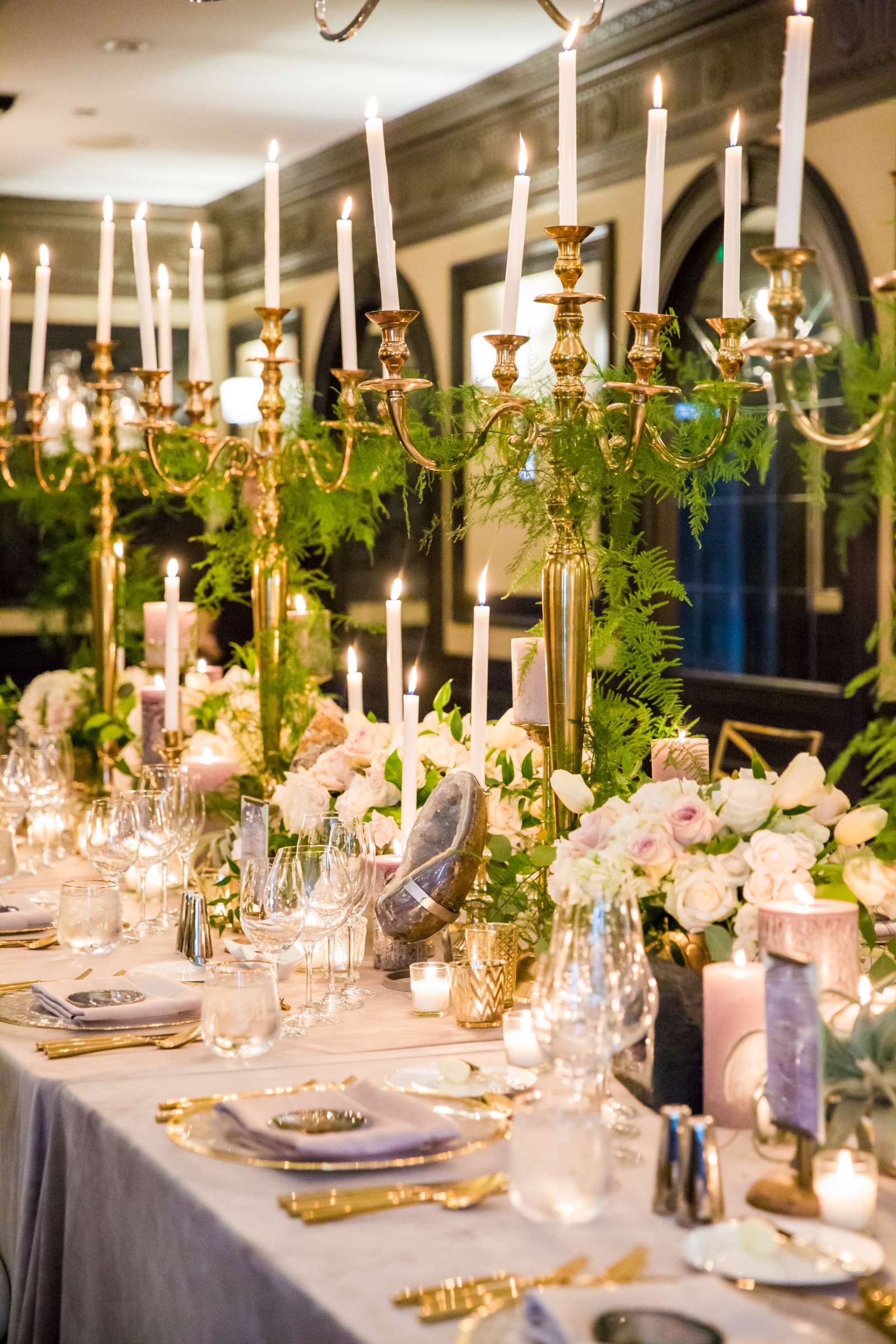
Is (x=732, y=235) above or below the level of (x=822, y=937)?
above

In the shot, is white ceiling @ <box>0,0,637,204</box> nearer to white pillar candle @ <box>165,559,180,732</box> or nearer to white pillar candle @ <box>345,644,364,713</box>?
white pillar candle @ <box>165,559,180,732</box>

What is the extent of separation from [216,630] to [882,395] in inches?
143

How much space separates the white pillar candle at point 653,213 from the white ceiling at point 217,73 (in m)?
4.33

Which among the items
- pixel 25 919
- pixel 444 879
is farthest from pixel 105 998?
pixel 25 919

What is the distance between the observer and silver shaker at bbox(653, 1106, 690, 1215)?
4.06 feet

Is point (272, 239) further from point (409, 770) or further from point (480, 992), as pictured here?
point (480, 992)

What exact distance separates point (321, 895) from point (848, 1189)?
0.81 meters

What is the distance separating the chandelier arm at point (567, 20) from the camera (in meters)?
2.08

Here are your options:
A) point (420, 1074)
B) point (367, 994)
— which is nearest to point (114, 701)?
point (367, 994)

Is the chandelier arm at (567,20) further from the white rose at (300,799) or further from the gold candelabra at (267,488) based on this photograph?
the white rose at (300,799)

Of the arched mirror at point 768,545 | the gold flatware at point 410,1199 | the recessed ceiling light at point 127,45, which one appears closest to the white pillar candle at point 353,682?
the gold flatware at point 410,1199

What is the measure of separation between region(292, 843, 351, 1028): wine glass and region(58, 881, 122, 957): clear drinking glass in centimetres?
44

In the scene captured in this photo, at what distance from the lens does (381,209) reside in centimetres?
196

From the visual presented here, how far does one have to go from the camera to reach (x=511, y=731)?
2.34 m
